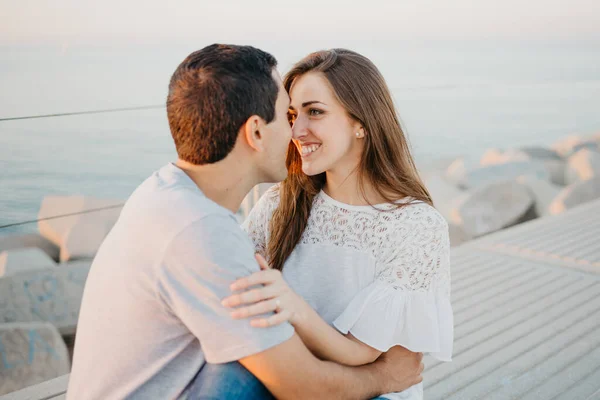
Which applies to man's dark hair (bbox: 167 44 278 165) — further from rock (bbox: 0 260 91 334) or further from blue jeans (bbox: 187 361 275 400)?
rock (bbox: 0 260 91 334)

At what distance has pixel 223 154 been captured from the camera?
4.37 ft

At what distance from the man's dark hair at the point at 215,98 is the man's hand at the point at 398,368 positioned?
2.02 feet

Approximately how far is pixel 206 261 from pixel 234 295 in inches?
2.9

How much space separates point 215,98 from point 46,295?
2.40 meters

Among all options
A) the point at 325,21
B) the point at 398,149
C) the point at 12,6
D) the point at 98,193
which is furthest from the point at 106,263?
the point at 325,21

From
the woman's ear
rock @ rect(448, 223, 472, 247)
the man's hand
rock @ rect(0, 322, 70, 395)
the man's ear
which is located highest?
the man's ear

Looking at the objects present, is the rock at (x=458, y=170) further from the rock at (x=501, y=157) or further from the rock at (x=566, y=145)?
the rock at (x=566, y=145)

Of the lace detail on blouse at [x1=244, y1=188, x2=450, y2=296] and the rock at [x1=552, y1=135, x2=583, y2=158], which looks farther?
the rock at [x1=552, y1=135, x2=583, y2=158]

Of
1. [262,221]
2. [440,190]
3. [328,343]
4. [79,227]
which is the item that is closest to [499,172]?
[440,190]

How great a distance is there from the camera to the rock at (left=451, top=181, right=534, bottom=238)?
5469 mm

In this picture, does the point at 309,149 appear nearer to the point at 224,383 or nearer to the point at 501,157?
the point at 224,383

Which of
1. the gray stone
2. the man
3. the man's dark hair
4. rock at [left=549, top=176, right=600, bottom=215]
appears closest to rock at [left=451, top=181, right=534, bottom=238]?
rock at [left=549, top=176, right=600, bottom=215]

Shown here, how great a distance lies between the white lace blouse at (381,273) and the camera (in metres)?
1.56

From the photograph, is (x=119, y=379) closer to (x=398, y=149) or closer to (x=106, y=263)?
(x=106, y=263)
